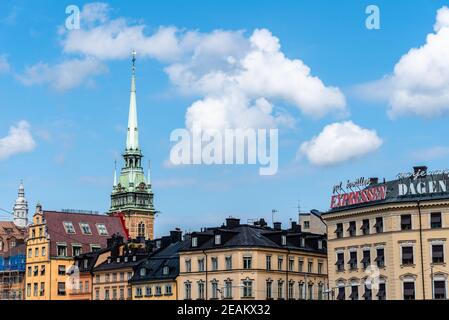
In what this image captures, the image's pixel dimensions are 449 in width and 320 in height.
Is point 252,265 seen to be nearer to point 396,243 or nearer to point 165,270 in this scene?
point 165,270

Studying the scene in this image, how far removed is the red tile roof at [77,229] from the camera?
14912 centimetres

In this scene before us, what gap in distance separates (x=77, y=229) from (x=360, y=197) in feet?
233

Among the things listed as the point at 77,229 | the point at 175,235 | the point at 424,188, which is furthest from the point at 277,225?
the point at 77,229

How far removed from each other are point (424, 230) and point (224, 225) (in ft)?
124

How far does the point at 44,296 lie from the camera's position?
141250 mm

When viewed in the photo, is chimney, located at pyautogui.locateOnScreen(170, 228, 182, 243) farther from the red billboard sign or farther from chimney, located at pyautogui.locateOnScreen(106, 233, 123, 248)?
the red billboard sign

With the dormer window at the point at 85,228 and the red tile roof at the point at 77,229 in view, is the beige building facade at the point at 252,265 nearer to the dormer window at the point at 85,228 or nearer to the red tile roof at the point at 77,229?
the red tile roof at the point at 77,229

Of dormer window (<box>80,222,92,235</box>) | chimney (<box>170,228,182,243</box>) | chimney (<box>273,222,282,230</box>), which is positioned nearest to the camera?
chimney (<box>273,222,282,230</box>)

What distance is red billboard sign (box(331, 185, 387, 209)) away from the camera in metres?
97.8

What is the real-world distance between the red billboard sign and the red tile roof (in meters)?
Result: 60.4

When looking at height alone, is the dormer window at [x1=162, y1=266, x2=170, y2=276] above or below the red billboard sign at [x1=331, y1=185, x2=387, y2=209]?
below

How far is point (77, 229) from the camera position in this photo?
15638 cm

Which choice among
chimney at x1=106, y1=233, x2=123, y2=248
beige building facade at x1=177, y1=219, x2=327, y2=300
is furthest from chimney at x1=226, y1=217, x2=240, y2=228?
chimney at x1=106, y1=233, x2=123, y2=248
